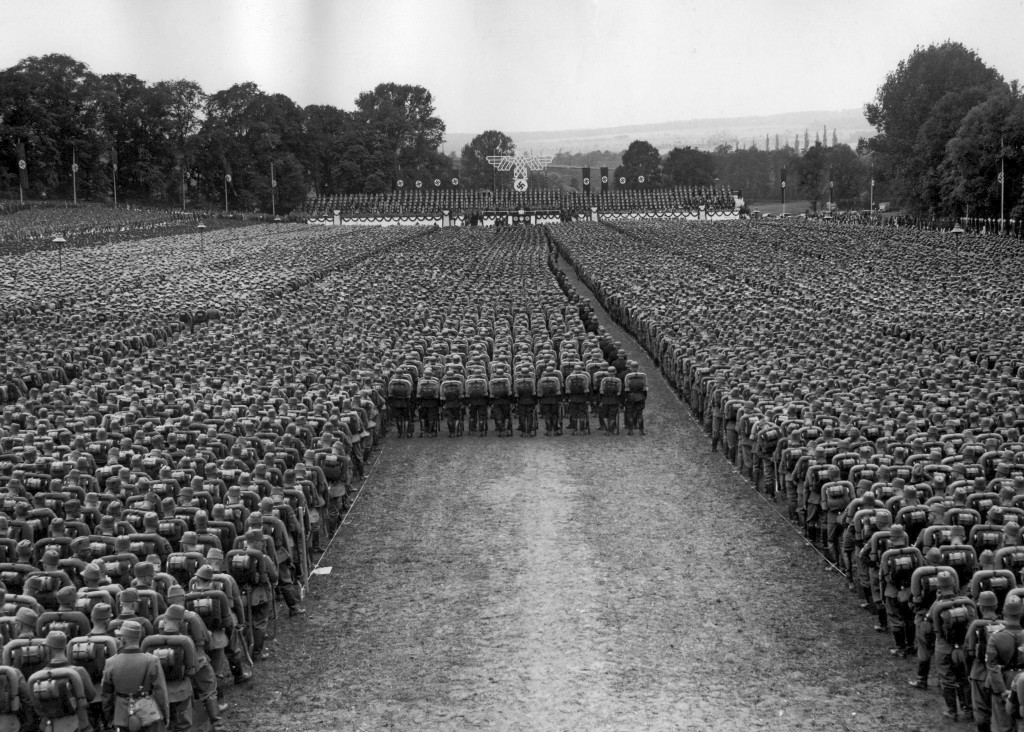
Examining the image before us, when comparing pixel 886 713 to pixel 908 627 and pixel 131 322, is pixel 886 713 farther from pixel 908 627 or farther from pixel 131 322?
pixel 131 322

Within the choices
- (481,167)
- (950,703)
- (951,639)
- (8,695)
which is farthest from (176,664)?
(481,167)

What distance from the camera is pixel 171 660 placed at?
11.5 m

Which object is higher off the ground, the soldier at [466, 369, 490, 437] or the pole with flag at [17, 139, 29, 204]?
the pole with flag at [17, 139, 29, 204]

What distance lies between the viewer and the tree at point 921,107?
95812 millimetres

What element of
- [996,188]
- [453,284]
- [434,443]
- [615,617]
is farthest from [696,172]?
[615,617]

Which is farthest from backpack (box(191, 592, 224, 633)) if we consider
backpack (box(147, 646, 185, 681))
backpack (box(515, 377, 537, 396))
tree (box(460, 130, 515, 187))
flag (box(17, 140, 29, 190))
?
tree (box(460, 130, 515, 187))

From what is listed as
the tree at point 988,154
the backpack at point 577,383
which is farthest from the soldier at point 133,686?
the tree at point 988,154

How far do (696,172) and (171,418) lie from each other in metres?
146

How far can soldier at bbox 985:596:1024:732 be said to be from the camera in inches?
441

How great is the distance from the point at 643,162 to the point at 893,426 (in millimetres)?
152439

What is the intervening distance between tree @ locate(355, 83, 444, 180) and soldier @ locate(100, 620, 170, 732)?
480ft

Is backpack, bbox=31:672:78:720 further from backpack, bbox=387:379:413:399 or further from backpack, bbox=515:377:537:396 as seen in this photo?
backpack, bbox=515:377:537:396

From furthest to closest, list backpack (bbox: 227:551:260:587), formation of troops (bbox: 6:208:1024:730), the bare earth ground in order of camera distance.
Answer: backpack (bbox: 227:551:260:587) → the bare earth ground → formation of troops (bbox: 6:208:1024:730)

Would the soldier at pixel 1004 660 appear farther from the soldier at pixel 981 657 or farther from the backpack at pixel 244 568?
the backpack at pixel 244 568
